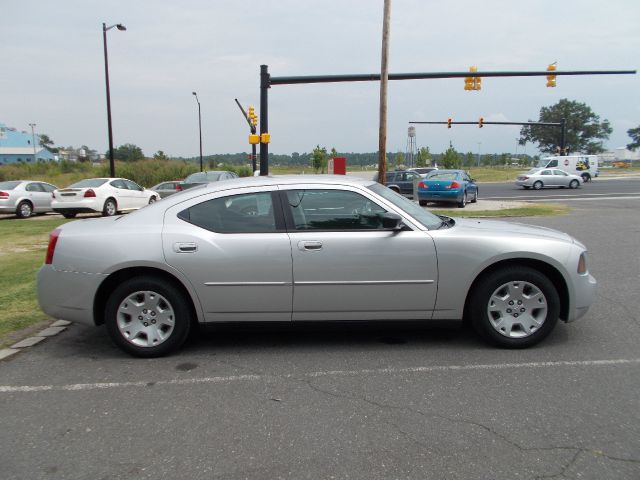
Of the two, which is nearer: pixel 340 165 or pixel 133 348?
pixel 133 348

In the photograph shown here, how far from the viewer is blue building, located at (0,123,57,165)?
314ft

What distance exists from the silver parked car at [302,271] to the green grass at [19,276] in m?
1.20

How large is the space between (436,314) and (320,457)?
6.33ft

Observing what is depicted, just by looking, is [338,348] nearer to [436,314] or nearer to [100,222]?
[436,314]

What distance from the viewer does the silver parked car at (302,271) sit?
4223 mm

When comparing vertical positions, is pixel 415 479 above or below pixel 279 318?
below

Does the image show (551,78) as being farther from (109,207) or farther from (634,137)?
(634,137)

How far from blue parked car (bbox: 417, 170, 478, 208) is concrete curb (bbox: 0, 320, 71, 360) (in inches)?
659

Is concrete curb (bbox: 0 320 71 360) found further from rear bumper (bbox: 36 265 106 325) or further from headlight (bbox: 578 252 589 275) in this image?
headlight (bbox: 578 252 589 275)

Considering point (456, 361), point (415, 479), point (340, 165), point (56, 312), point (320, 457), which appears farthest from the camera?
point (340, 165)

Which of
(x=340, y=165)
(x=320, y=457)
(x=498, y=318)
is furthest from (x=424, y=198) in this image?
(x=320, y=457)

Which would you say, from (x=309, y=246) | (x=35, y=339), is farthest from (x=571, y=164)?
(x=35, y=339)

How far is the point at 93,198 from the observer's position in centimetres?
1727

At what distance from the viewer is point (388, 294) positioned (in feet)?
14.0
